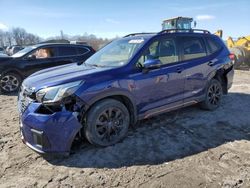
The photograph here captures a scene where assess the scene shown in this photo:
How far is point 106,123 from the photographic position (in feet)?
13.7

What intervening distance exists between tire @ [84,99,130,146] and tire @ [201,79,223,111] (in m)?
2.40

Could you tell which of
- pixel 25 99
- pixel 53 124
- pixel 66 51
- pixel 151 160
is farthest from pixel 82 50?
pixel 151 160

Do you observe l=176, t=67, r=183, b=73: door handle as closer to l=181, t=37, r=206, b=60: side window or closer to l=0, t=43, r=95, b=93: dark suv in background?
l=181, t=37, r=206, b=60: side window

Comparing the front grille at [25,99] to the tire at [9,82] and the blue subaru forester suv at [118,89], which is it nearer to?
the blue subaru forester suv at [118,89]

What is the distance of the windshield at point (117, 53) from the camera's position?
462 cm

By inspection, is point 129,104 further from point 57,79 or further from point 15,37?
point 15,37

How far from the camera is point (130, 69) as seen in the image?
4383 mm

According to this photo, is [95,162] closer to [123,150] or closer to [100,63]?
[123,150]

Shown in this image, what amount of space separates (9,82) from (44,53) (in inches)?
62.5

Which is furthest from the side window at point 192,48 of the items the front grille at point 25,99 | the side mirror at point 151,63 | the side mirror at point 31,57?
the side mirror at point 31,57

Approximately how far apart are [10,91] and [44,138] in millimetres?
6119

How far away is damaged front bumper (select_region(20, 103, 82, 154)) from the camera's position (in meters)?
3.62

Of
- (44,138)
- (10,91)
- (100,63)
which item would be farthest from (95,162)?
(10,91)

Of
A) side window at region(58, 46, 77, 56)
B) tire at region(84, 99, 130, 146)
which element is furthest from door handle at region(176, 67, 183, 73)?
side window at region(58, 46, 77, 56)
